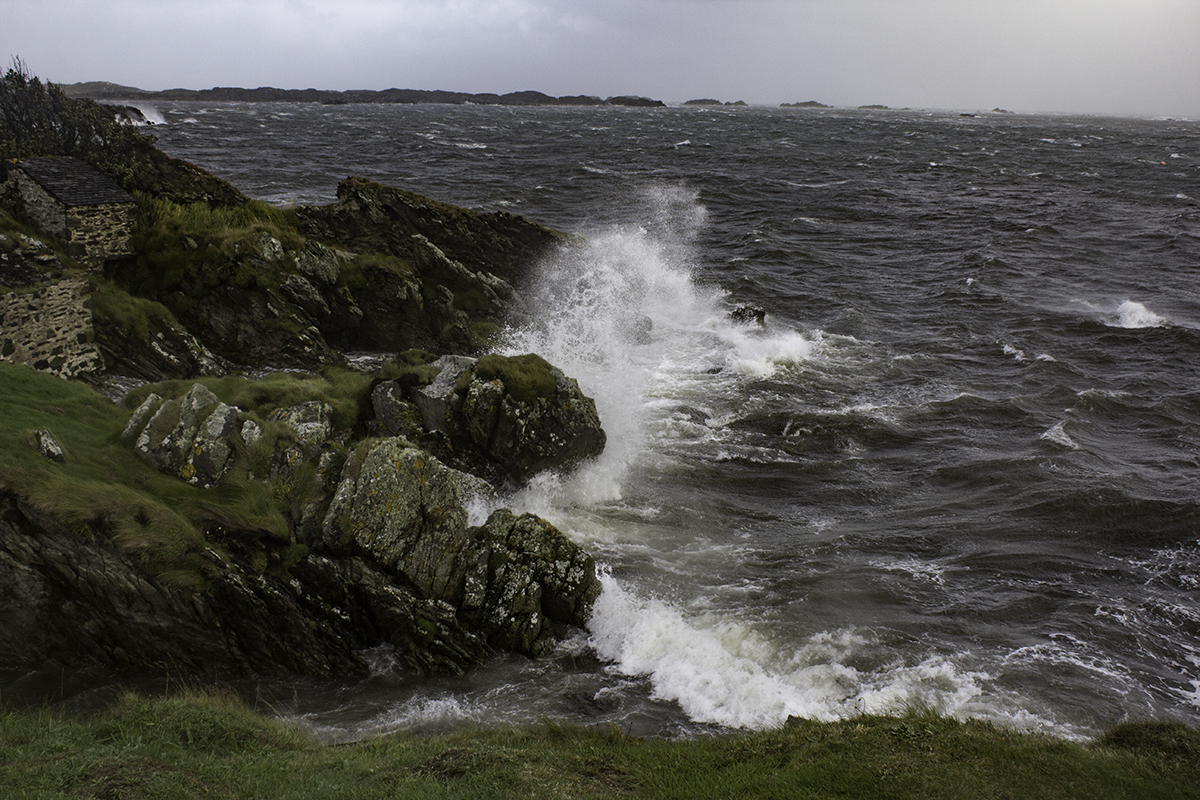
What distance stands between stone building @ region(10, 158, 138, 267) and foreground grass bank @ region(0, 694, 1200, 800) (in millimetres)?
15102

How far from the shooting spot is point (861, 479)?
1809 cm

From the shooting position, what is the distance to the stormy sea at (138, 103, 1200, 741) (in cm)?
1098

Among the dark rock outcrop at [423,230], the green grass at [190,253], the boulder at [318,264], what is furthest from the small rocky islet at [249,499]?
the dark rock outcrop at [423,230]

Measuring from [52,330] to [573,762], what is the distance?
16452mm

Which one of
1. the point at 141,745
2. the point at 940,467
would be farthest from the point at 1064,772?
the point at 940,467

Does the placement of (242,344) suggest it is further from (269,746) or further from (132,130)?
(269,746)

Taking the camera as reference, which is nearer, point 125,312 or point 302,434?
point 302,434

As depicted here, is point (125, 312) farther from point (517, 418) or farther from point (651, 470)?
point (651, 470)

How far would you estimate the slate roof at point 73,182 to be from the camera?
18.6 metres

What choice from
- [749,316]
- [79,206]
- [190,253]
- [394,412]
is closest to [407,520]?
[394,412]

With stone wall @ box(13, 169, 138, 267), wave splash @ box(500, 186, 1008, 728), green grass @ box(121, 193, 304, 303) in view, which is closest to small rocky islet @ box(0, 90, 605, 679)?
stone wall @ box(13, 169, 138, 267)

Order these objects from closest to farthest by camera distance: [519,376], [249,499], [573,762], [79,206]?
[573,762], [249,499], [519,376], [79,206]

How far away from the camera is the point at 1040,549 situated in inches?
592

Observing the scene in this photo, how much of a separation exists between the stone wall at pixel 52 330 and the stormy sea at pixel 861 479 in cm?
1093
